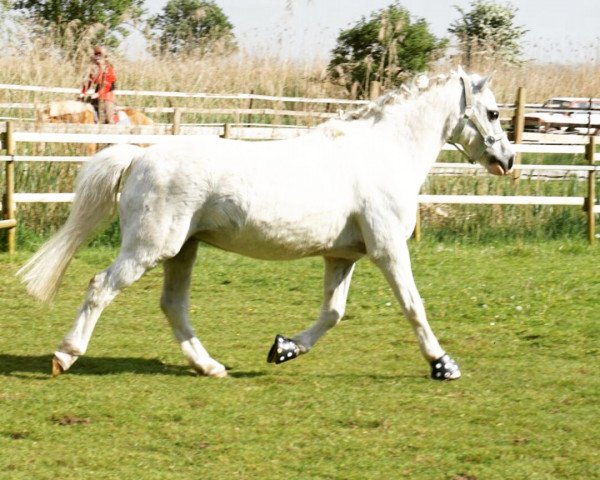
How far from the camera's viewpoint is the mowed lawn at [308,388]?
5.37 m

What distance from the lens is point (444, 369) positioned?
275 inches

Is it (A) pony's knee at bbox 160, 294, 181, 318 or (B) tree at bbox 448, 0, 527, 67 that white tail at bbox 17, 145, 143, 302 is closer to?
(A) pony's knee at bbox 160, 294, 181, 318

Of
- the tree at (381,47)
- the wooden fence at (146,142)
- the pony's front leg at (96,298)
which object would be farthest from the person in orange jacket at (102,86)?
the pony's front leg at (96,298)

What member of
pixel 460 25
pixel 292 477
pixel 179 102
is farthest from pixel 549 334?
pixel 460 25

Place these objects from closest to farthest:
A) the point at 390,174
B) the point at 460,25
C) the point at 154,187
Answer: the point at 154,187
the point at 390,174
the point at 460,25

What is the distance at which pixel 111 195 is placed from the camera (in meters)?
6.87

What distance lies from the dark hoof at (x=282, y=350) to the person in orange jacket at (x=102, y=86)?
9.26 metres

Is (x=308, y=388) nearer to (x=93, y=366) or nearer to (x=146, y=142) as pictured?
(x=93, y=366)

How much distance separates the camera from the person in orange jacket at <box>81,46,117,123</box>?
52.4 feet

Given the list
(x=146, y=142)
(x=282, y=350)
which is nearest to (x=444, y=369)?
(x=282, y=350)

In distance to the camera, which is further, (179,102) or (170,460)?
(179,102)

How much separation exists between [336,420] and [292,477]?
94 centimetres

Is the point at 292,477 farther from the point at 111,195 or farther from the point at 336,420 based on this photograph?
the point at 111,195

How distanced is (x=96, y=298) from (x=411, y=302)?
1.88 metres
